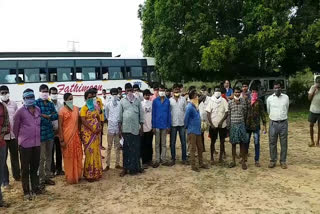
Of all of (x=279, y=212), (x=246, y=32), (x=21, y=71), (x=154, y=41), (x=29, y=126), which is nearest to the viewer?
(x=279, y=212)

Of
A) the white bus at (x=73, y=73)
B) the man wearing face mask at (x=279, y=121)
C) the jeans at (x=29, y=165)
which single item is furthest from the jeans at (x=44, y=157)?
the white bus at (x=73, y=73)

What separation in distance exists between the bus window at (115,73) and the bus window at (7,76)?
457cm

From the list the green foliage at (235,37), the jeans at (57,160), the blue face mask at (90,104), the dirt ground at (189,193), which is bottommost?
the dirt ground at (189,193)

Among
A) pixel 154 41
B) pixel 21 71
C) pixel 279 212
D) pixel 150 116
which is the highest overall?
pixel 154 41

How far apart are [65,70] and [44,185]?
10.9 m

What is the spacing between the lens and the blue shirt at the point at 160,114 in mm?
6637

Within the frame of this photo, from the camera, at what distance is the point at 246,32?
16.9 m

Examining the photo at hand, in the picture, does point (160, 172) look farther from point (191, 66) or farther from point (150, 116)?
point (191, 66)

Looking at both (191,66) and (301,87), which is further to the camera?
(301,87)

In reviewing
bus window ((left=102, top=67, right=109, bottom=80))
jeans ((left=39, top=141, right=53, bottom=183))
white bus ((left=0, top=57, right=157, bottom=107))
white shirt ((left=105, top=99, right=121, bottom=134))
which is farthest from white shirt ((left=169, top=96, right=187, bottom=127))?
bus window ((left=102, top=67, right=109, bottom=80))

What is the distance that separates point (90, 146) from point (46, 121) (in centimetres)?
91

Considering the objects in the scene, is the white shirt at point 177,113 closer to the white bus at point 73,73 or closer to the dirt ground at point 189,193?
the dirt ground at point 189,193

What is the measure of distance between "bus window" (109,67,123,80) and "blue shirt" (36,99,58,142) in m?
10.8

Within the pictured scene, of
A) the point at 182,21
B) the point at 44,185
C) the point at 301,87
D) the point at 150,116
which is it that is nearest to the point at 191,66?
the point at 182,21
